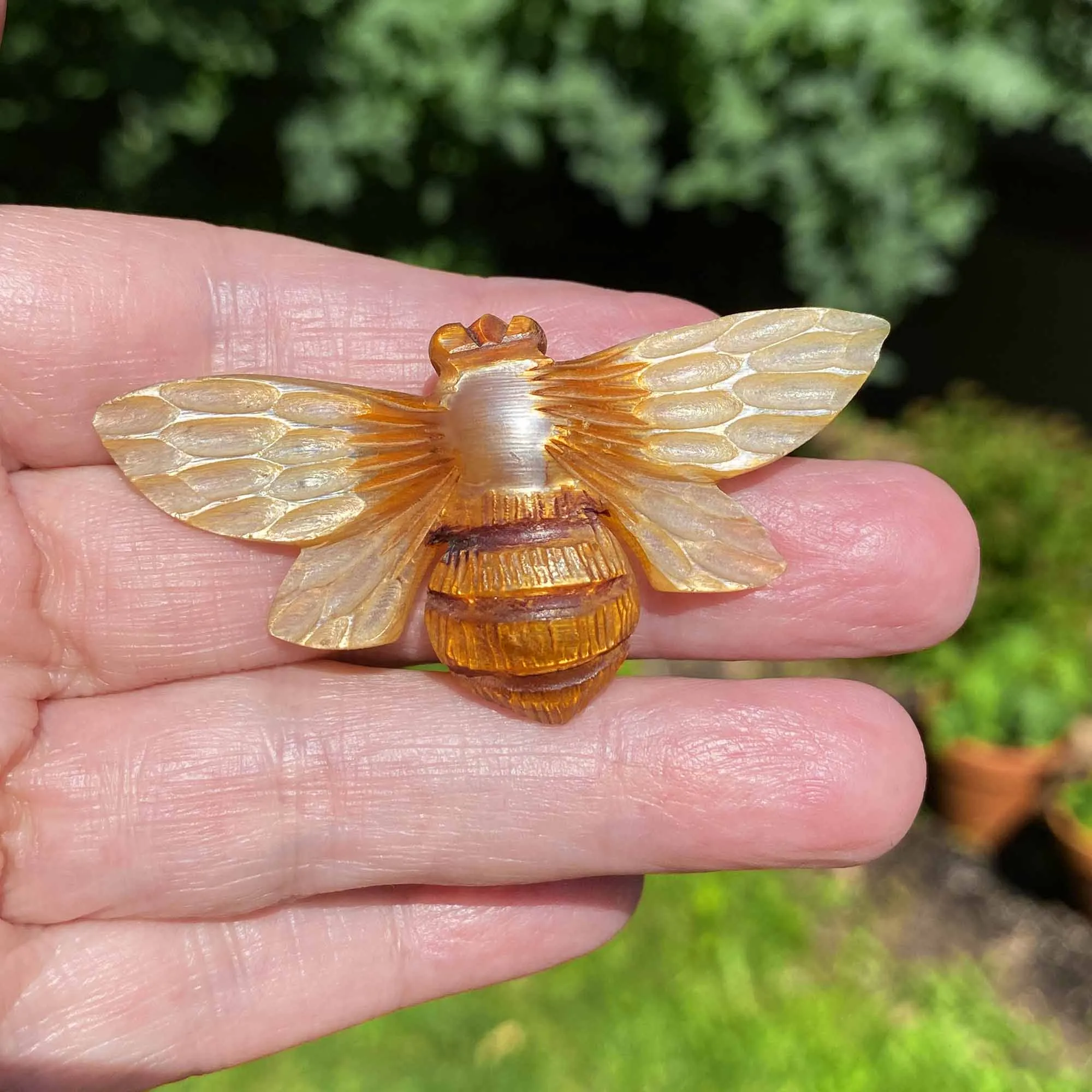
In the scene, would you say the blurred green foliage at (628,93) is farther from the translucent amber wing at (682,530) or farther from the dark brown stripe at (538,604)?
the dark brown stripe at (538,604)

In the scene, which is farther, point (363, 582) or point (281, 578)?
point (281, 578)

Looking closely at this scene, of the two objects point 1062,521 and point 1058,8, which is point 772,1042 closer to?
point 1062,521

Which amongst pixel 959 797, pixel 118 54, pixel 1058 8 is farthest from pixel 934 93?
pixel 118 54

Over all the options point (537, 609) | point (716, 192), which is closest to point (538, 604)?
point (537, 609)

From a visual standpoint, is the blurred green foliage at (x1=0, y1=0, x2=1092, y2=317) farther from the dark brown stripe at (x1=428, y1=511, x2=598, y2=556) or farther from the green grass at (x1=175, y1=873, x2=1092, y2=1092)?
the green grass at (x1=175, y1=873, x2=1092, y2=1092)

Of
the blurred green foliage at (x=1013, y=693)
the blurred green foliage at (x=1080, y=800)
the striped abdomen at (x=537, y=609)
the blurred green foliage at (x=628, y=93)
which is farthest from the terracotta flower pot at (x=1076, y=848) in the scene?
the striped abdomen at (x=537, y=609)

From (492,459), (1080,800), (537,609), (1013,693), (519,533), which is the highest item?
(492,459)

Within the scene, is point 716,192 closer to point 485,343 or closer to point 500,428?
point 485,343
